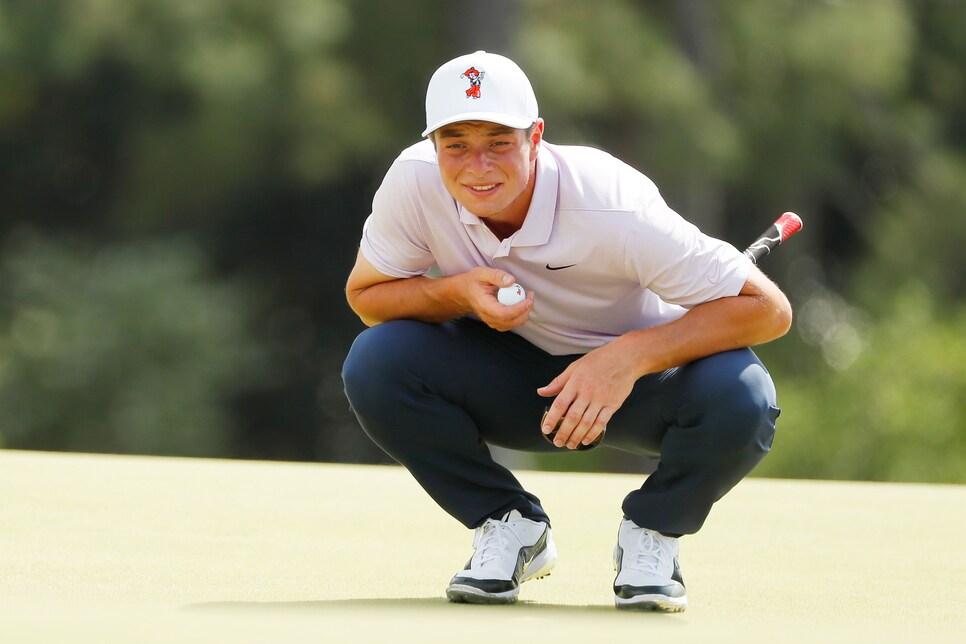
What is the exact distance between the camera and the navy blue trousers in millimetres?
2248

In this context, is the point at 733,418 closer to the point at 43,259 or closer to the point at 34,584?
the point at 34,584

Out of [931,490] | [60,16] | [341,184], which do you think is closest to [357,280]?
[931,490]

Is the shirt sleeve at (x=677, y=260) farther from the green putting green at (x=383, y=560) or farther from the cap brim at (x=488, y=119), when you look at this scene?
the green putting green at (x=383, y=560)

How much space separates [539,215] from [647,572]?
55cm

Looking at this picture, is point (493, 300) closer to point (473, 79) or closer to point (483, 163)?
point (483, 163)

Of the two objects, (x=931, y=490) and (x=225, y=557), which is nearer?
(x=225, y=557)

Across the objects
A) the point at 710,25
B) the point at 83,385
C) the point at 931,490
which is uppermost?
the point at 710,25

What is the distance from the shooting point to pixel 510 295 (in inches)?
88.4

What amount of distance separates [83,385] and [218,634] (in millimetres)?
6607

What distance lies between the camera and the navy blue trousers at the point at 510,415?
225 centimetres

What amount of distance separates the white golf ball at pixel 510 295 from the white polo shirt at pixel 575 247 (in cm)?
7

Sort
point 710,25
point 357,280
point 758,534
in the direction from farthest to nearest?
point 710,25 < point 758,534 < point 357,280

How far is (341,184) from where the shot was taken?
8984 mm

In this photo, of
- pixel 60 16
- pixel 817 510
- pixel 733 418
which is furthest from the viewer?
pixel 60 16
